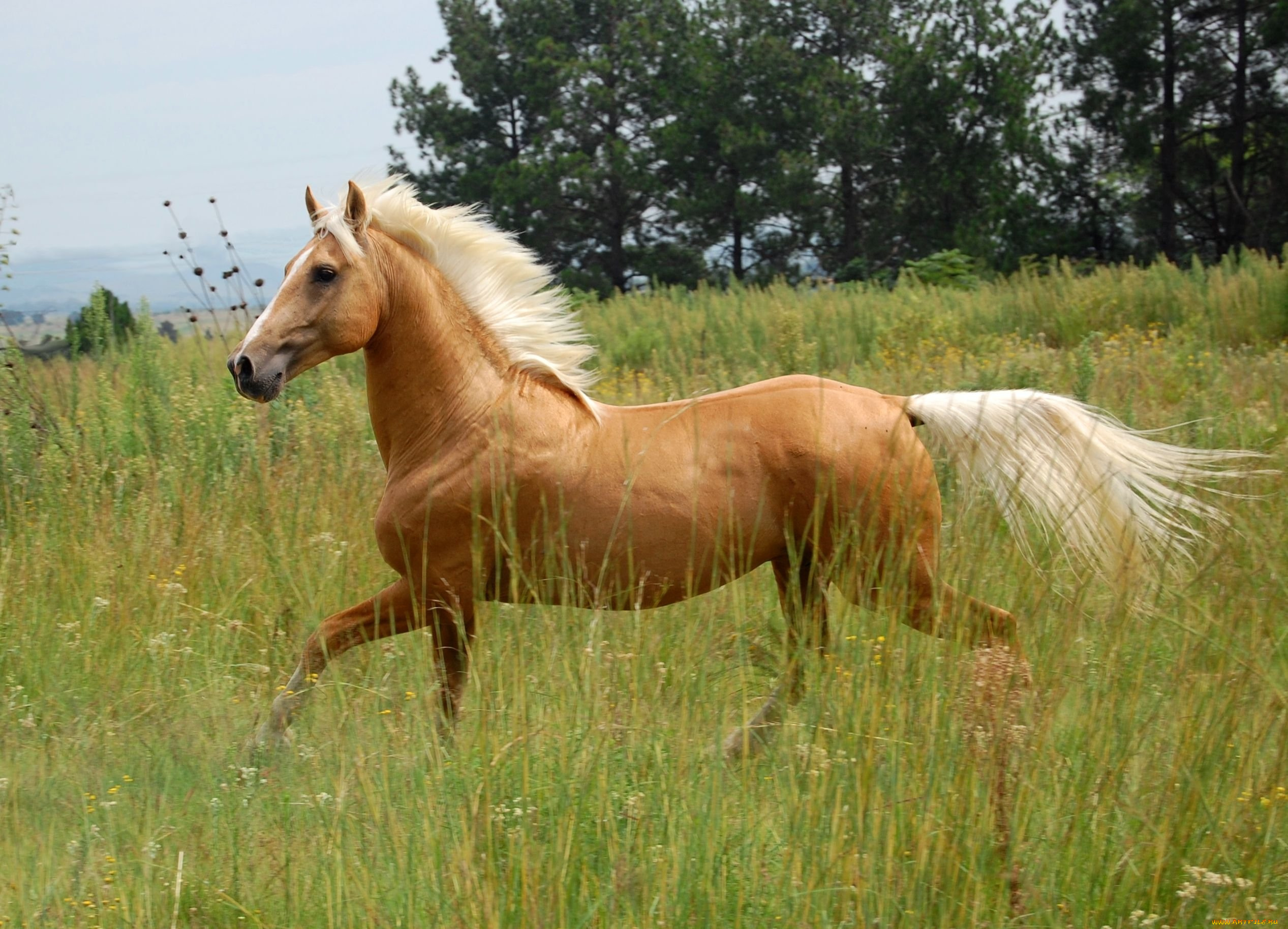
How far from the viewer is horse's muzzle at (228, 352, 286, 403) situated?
358cm

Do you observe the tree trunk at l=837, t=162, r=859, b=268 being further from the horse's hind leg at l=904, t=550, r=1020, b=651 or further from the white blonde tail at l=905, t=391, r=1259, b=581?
the horse's hind leg at l=904, t=550, r=1020, b=651

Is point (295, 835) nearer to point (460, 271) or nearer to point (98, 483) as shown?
point (460, 271)

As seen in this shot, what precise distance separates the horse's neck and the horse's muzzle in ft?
1.26

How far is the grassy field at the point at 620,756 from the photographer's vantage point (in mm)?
2533

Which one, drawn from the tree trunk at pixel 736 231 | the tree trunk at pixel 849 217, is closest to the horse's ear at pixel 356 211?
the tree trunk at pixel 849 217

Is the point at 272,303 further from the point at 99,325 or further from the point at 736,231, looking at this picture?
the point at 736,231

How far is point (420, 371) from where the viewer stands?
3.96 metres

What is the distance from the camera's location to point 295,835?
2879 millimetres

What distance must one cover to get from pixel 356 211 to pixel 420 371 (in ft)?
1.86

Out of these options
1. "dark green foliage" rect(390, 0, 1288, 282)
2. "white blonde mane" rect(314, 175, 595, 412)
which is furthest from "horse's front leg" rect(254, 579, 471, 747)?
"dark green foliage" rect(390, 0, 1288, 282)

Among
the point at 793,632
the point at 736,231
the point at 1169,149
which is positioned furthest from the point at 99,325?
the point at 736,231

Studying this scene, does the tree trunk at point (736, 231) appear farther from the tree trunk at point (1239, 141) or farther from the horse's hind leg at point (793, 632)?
the horse's hind leg at point (793, 632)

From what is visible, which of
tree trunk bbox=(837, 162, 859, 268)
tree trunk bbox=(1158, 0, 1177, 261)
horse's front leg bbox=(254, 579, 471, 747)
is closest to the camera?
horse's front leg bbox=(254, 579, 471, 747)

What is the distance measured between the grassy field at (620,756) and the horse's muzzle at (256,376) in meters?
1.03
